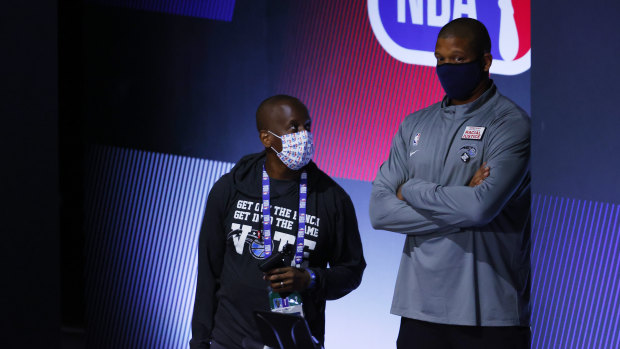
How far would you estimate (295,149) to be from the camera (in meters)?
3.16

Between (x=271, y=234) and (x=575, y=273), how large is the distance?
4.05 feet

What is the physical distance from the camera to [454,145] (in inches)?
116

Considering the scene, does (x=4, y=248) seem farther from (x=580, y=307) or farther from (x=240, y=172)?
(x=580, y=307)

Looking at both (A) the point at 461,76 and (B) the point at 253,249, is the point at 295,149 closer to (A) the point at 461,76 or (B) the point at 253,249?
(B) the point at 253,249

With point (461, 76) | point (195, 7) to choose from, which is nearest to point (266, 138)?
point (461, 76)

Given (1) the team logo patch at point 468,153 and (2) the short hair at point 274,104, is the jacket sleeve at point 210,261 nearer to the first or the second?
(2) the short hair at point 274,104

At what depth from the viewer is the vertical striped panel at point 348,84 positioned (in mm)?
4176

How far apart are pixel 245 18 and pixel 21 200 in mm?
1698

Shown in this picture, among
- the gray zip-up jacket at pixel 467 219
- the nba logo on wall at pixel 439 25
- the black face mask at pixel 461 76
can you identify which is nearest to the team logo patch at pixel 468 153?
the gray zip-up jacket at pixel 467 219

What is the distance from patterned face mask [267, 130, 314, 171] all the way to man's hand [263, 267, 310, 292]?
0.47m

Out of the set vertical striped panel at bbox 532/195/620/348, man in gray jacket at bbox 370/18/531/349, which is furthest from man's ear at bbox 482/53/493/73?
vertical striped panel at bbox 532/195/620/348

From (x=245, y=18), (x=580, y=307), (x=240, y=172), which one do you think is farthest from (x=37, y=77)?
(x=580, y=307)

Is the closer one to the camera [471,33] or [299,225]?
[471,33]

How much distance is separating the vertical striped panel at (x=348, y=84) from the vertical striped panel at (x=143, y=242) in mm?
649
